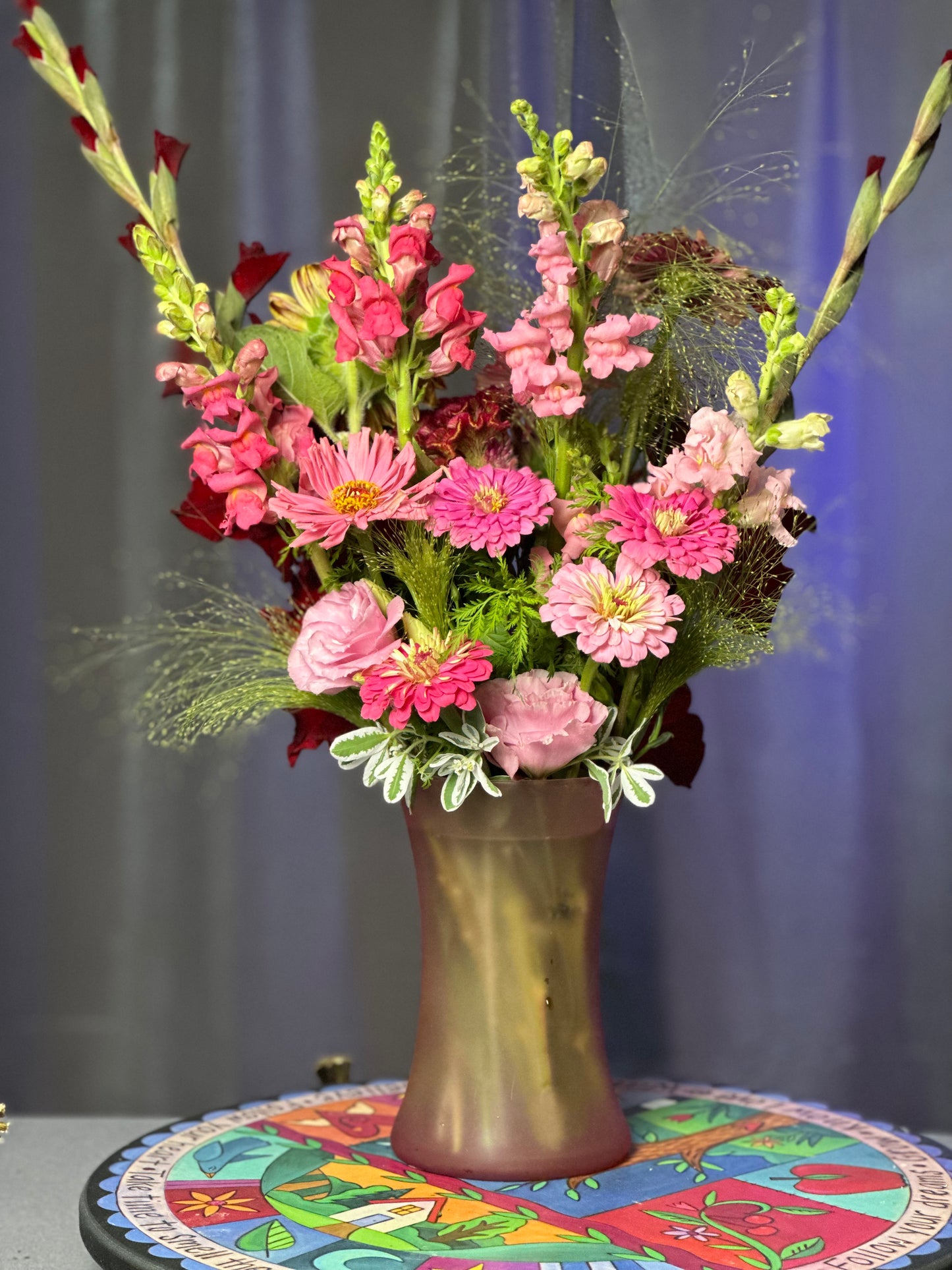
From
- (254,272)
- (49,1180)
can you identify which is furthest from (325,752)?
(254,272)

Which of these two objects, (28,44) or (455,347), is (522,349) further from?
(28,44)

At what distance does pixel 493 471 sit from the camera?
0.72 m

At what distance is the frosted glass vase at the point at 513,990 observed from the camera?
725 millimetres

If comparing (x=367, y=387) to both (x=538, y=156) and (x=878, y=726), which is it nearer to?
(x=538, y=156)

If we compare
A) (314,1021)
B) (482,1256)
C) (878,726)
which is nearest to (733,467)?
(482,1256)

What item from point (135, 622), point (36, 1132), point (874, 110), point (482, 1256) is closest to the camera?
point (482, 1256)

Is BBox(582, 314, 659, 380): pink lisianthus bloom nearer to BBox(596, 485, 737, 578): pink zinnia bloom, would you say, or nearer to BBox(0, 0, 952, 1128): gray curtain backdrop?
BBox(596, 485, 737, 578): pink zinnia bloom

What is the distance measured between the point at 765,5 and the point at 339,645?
0.90m

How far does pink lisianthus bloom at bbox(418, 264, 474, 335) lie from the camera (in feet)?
2.38

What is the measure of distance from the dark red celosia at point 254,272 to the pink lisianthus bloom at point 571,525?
229 mm

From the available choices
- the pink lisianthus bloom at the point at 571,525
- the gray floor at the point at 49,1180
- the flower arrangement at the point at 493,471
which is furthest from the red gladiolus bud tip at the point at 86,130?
the gray floor at the point at 49,1180

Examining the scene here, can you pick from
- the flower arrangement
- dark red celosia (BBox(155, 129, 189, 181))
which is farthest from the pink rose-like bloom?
dark red celosia (BBox(155, 129, 189, 181))

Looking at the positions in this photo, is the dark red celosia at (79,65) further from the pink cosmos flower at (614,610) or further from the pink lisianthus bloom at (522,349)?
the pink cosmos flower at (614,610)

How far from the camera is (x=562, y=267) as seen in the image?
0.72 meters
